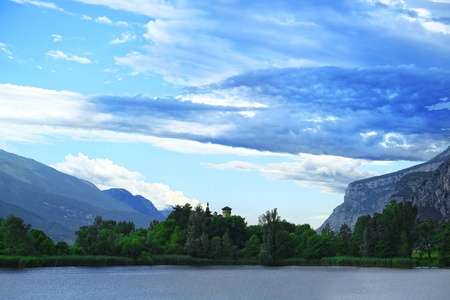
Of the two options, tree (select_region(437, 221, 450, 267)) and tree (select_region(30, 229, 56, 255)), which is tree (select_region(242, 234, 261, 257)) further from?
tree (select_region(30, 229, 56, 255))

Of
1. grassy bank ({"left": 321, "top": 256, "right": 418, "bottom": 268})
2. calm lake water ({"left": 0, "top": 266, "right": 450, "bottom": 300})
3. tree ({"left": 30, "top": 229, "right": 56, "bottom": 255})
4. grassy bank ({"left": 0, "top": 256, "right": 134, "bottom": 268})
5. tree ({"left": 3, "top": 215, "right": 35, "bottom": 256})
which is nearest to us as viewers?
calm lake water ({"left": 0, "top": 266, "right": 450, "bottom": 300})

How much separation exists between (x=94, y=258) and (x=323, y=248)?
67534 mm

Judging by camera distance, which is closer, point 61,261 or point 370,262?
point 61,261

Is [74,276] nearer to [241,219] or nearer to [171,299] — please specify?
[171,299]

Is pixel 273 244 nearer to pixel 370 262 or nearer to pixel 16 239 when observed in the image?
pixel 370 262

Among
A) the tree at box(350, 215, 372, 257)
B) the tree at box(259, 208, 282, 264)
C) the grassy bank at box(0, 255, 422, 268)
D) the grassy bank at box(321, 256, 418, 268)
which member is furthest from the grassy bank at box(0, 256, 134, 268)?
the tree at box(350, 215, 372, 257)

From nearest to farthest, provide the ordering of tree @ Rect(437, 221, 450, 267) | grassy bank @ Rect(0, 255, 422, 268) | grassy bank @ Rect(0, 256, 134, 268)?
1. grassy bank @ Rect(0, 256, 134, 268)
2. grassy bank @ Rect(0, 255, 422, 268)
3. tree @ Rect(437, 221, 450, 267)

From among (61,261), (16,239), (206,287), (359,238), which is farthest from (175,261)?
(206,287)

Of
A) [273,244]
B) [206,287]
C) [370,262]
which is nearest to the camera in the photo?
[206,287]

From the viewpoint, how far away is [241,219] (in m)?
187

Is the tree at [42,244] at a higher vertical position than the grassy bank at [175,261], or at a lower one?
higher

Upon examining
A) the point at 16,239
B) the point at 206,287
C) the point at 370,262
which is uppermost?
the point at 16,239

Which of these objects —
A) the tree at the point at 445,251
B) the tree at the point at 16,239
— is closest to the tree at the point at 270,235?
the tree at the point at 445,251

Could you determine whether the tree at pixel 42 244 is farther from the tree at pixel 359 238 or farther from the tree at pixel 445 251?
the tree at pixel 445 251
